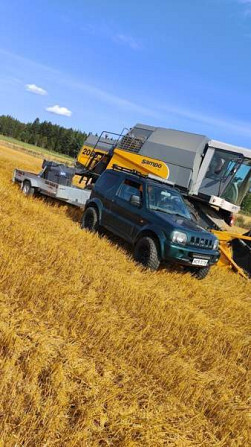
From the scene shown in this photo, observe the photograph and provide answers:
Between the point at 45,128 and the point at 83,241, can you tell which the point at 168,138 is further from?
the point at 45,128

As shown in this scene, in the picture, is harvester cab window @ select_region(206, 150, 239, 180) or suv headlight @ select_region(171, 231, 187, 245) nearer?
suv headlight @ select_region(171, 231, 187, 245)

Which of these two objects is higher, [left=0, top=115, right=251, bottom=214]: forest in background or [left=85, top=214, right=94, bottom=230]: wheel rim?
[left=0, top=115, right=251, bottom=214]: forest in background

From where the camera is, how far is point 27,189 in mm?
12336

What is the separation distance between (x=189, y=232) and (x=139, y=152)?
723 cm

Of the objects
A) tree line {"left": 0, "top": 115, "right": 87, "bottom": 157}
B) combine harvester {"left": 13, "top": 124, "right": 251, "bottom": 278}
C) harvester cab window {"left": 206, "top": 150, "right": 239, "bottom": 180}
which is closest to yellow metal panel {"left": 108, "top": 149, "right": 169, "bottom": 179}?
combine harvester {"left": 13, "top": 124, "right": 251, "bottom": 278}

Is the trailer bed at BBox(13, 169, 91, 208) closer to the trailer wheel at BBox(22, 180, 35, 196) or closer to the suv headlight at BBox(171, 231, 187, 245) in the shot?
the trailer wheel at BBox(22, 180, 35, 196)

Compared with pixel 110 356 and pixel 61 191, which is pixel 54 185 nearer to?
pixel 61 191

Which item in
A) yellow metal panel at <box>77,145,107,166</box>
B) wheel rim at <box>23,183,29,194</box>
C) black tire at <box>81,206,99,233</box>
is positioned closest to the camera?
black tire at <box>81,206,99,233</box>

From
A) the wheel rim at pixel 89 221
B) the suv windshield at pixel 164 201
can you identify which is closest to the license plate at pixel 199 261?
the suv windshield at pixel 164 201

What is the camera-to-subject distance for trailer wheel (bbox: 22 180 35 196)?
479 inches

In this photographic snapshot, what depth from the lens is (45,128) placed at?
146 metres

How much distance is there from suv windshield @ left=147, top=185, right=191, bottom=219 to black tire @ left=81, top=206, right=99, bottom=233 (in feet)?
5.85

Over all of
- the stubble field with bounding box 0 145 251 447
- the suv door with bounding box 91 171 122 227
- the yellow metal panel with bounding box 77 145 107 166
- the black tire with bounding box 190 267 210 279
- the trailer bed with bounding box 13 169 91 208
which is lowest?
the stubble field with bounding box 0 145 251 447

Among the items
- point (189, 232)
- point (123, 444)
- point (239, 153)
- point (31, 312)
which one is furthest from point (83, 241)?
point (239, 153)
